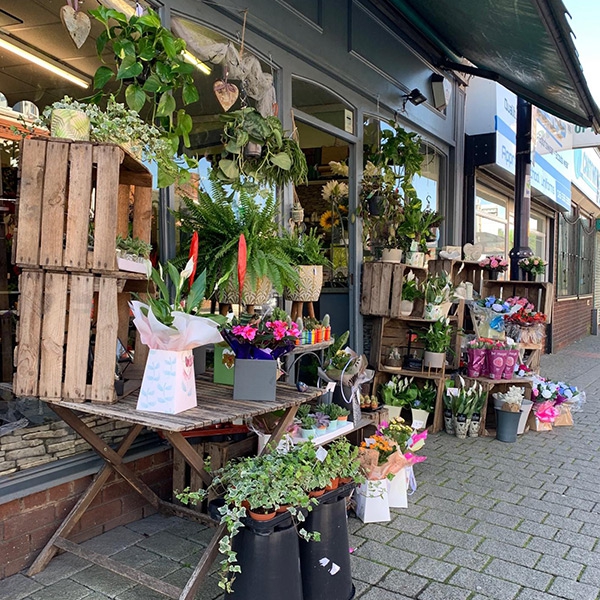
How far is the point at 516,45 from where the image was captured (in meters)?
4.77

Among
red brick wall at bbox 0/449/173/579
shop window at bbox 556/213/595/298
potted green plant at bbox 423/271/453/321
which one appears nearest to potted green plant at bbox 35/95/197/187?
red brick wall at bbox 0/449/173/579

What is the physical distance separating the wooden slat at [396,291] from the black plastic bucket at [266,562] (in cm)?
316

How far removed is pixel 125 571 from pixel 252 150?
7.67 ft

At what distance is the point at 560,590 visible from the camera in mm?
2535

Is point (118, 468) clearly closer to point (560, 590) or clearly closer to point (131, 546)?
point (131, 546)

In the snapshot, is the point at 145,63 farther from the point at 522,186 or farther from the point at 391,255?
the point at 522,186

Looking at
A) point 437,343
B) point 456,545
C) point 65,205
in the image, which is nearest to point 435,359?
point 437,343

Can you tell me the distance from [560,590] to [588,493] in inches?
54.0

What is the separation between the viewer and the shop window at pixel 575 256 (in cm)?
1282

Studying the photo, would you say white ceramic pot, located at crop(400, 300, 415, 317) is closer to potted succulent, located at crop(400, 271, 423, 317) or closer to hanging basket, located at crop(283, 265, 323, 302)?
potted succulent, located at crop(400, 271, 423, 317)

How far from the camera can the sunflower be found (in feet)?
18.8

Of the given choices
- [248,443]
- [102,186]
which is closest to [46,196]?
[102,186]

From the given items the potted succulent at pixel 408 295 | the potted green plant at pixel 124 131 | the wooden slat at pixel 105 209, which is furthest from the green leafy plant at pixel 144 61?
the potted succulent at pixel 408 295

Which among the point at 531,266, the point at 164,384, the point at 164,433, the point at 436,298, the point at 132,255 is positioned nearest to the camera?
the point at 164,384
